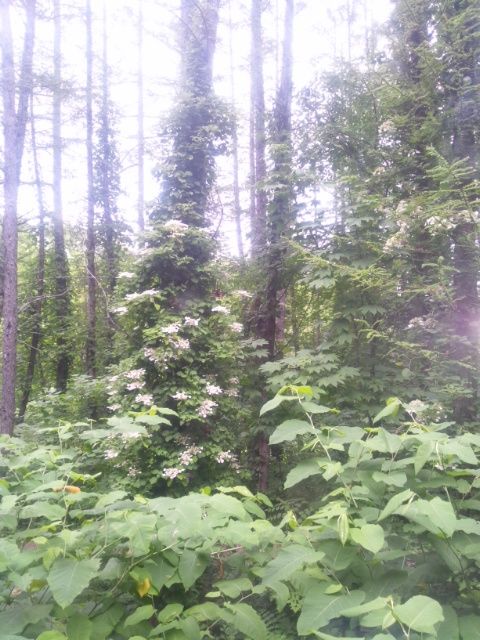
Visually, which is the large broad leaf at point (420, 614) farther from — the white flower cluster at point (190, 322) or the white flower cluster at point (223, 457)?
the white flower cluster at point (190, 322)

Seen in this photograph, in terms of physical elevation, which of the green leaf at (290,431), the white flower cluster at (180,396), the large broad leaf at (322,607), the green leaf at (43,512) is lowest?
the large broad leaf at (322,607)

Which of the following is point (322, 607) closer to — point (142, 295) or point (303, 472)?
point (303, 472)

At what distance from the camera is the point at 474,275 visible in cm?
473

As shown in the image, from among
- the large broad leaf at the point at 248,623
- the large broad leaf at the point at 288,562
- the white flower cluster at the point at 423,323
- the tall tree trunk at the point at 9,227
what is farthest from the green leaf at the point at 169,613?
the tall tree trunk at the point at 9,227

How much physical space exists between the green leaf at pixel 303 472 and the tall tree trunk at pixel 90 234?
9641 mm

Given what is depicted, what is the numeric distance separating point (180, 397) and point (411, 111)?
14.7 ft

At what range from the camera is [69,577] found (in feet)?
3.99

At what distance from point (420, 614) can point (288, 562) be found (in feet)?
1.46

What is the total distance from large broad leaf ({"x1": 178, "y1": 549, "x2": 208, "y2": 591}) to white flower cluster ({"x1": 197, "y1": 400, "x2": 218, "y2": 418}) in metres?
3.55

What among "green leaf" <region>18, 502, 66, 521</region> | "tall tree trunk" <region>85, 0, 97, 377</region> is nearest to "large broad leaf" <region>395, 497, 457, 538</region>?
"green leaf" <region>18, 502, 66, 521</region>

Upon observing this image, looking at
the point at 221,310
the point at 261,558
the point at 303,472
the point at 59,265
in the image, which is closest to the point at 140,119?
the point at 59,265

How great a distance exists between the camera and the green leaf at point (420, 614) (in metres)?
0.90

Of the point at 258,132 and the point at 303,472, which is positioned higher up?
the point at 258,132

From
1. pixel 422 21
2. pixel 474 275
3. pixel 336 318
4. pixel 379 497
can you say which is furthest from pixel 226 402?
pixel 422 21
